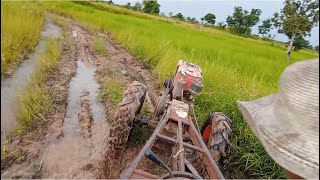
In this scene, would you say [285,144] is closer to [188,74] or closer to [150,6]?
[188,74]

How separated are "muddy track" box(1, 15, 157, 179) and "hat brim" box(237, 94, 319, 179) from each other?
6.11 feet

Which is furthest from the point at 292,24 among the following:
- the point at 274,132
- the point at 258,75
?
the point at 274,132

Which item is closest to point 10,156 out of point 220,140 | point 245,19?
point 220,140

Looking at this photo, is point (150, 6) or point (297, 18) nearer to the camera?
point (297, 18)

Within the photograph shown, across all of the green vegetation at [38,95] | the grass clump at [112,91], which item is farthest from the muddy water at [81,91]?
the green vegetation at [38,95]

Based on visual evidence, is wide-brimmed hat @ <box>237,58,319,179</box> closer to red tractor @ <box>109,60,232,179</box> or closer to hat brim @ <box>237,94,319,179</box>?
hat brim @ <box>237,94,319,179</box>

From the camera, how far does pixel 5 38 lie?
136cm

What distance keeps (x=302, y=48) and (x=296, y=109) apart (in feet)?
157

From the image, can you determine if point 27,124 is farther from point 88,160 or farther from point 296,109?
point 296,109

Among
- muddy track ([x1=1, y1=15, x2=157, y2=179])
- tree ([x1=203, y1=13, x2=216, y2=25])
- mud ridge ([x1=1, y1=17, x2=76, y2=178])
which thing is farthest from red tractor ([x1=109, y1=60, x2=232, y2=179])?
tree ([x1=203, y1=13, x2=216, y2=25])

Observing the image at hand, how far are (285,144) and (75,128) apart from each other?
9.50ft

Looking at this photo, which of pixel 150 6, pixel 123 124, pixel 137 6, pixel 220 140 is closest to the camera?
pixel 220 140

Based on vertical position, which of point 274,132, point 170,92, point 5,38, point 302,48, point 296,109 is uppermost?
point 5,38

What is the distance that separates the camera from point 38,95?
4.30 m
